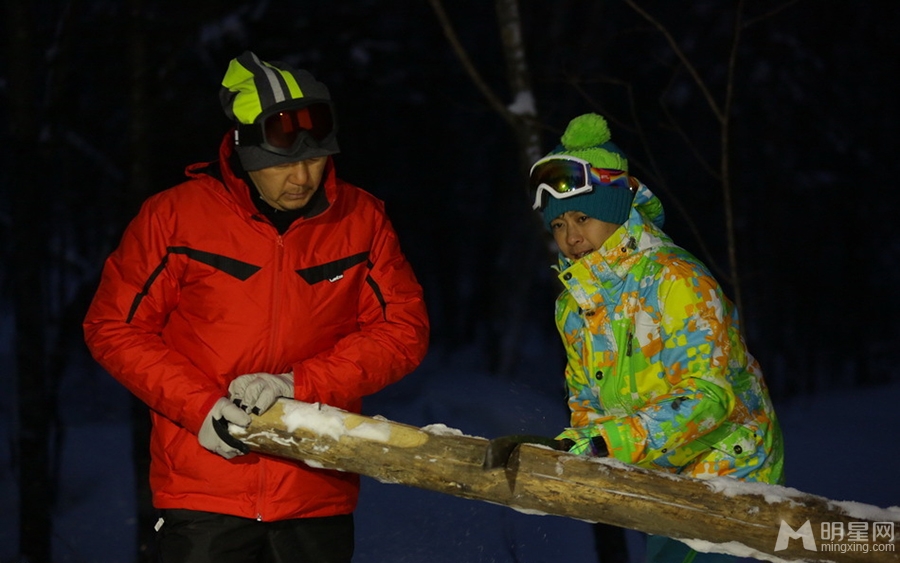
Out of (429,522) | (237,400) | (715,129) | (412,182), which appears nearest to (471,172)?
(412,182)

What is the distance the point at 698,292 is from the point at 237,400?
1.64m

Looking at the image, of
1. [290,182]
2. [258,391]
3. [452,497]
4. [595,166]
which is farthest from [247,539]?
[452,497]

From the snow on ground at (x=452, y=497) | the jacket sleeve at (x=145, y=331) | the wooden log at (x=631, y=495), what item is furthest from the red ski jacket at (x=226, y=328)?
the snow on ground at (x=452, y=497)

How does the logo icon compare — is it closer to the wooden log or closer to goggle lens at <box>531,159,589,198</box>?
the wooden log

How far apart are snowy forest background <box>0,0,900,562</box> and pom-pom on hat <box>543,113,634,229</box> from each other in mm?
2082

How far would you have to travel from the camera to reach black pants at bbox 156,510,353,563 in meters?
3.58

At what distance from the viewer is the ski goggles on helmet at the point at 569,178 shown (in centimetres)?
349

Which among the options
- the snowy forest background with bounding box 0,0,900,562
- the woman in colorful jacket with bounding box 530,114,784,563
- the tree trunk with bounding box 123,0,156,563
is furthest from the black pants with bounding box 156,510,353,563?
the tree trunk with bounding box 123,0,156,563

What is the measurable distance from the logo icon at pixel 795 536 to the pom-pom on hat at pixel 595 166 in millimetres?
1205

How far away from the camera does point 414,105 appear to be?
1658 centimetres

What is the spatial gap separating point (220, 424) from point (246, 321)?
0.41 m

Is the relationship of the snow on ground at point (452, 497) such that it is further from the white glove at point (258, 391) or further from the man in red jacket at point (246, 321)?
the white glove at point (258, 391)

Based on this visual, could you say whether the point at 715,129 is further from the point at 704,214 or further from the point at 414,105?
the point at 414,105

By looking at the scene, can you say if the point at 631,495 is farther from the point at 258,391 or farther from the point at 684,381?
the point at 258,391
